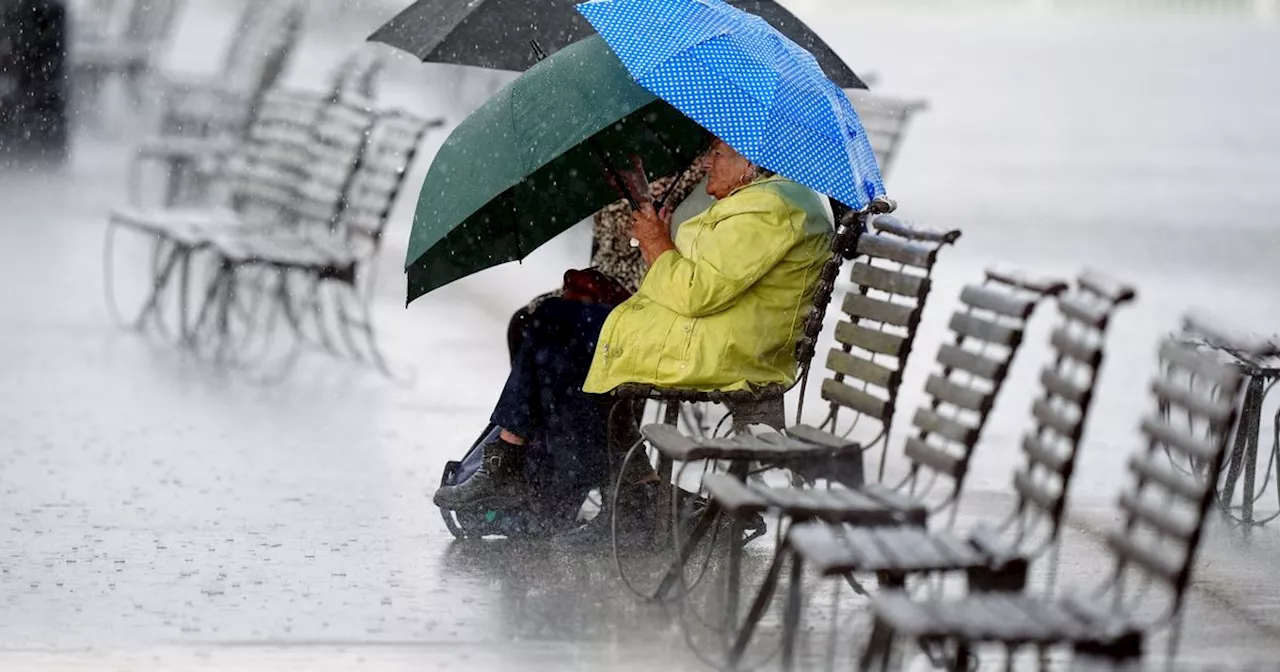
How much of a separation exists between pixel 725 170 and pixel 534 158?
614 mm

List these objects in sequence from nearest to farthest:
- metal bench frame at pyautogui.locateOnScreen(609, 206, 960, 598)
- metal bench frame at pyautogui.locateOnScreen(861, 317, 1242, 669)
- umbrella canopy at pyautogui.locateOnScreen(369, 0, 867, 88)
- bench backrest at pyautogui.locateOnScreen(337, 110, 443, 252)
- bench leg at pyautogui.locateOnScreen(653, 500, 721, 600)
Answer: metal bench frame at pyautogui.locateOnScreen(861, 317, 1242, 669) → bench leg at pyautogui.locateOnScreen(653, 500, 721, 600) → metal bench frame at pyautogui.locateOnScreen(609, 206, 960, 598) → umbrella canopy at pyautogui.locateOnScreen(369, 0, 867, 88) → bench backrest at pyautogui.locateOnScreen(337, 110, 443, 252)

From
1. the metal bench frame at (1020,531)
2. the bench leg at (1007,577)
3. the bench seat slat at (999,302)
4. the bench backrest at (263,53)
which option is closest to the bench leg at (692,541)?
the metal bench frame at (1020,531)

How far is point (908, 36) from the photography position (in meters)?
33.1

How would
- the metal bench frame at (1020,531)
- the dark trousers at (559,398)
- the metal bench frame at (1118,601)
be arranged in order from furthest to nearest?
1. the dark trousers at (559,398)
2. the metal bench frame at (1020,531)
3. the metal bench frame at (1118,601)

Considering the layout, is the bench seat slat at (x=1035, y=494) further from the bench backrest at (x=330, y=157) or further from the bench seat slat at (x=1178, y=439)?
the bench backrest at (x=330, y=157)

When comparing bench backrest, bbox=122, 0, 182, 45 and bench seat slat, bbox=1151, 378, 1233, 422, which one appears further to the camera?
bench backrest, bbox=122, 0, 182, 45

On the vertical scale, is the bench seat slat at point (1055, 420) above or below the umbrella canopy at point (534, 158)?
below

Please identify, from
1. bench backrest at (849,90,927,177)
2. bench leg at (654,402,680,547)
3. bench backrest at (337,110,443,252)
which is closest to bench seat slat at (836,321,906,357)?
bench leg at (654,402,680,547)

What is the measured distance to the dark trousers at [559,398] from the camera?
6.59 meters

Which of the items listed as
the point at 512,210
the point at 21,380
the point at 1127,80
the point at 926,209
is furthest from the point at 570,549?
the point at 1127,80

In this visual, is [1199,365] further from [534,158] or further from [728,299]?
[534,158]

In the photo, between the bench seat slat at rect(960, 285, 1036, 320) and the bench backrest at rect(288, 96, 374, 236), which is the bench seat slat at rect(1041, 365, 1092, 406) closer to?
the bench seat slat at rect(960, 285, 1036, 320)

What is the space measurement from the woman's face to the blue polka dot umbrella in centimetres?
31

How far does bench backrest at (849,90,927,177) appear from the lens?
1020 centimetres
